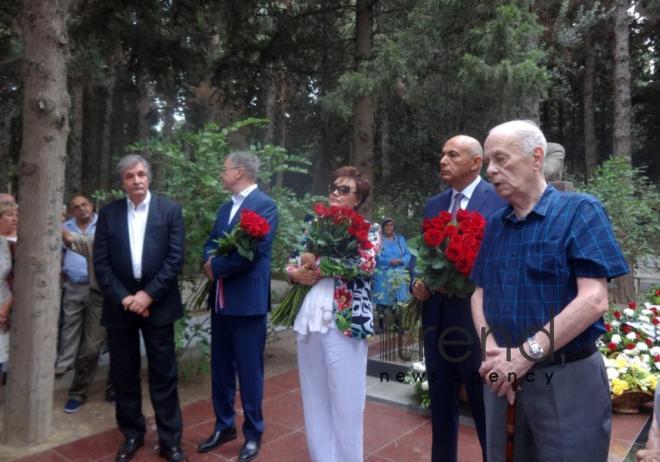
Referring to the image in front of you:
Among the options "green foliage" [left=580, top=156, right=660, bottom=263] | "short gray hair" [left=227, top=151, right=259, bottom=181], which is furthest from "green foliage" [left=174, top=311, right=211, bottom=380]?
"green foliage" [left=580, top=156, right=660, bottom=263]

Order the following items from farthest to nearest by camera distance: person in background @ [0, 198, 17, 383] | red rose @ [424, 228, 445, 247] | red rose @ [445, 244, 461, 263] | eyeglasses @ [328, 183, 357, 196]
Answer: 1. person in background @ [0, 198, 17, 383]
2. eyeglasses @ [328, 183, 357, 196]
3. red rose @ [424, 228, 445, 247]
4. red rose @ [445, 244, 461, 263]

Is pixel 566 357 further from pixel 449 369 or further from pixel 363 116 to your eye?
pixel 363 116

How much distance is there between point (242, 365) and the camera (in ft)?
11.2

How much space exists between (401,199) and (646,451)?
11.9 meters

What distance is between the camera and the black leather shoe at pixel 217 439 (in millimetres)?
3531

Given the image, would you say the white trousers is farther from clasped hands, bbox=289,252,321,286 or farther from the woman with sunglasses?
clasped hands, bbox=289,252,321,286

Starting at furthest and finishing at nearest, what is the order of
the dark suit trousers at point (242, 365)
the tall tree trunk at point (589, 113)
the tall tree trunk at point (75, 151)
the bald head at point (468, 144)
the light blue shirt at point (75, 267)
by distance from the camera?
the tall tree trunk at point (589, 113) → the tall tree trunk at point (75, 151) → the light blue shirt at point (75, 267) → the dark suit trousers at point (242, 365) → the bald head at point (468, 144)

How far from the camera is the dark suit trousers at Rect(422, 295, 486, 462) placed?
2598mm

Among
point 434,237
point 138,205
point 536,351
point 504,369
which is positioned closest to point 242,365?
point 138,205

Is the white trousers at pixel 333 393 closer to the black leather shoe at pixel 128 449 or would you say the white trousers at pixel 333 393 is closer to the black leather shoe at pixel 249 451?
the black leather shoe at pixel 249 451

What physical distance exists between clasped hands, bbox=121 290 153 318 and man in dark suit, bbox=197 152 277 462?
1.37ft

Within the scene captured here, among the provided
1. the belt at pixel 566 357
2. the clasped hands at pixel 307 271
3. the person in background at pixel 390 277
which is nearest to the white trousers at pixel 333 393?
the clasped hands at pixel 307 271

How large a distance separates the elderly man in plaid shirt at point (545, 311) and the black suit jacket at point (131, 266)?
2.19 m

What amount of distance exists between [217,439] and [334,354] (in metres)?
1.35
